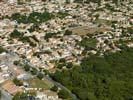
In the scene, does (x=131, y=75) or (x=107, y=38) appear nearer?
(x=131, y=75)

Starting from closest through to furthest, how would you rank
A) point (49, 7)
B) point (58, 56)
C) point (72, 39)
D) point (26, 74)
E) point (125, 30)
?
point (26, 74) → point (58, 56) → point (72, 39) → point (125, 30) → point (49, 7)

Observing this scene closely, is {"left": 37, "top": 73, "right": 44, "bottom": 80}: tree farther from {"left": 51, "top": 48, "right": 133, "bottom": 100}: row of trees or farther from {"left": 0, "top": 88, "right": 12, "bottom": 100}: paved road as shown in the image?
{"left": 0, "top": 88, "right": 12, "bottom": 100}: paved road

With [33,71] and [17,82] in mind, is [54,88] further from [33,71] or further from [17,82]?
[33,71]

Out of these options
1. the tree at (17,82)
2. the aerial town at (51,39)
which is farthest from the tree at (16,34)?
the tree at (17,82)

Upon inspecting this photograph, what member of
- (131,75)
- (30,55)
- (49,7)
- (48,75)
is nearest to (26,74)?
(48,75)

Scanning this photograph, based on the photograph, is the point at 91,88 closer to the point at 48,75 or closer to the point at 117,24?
the point at 48,75

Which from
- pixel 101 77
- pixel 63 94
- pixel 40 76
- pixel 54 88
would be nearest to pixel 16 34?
pixel 40 76

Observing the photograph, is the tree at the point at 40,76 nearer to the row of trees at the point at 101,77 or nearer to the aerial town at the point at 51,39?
the aerial town at the point at 51,39
